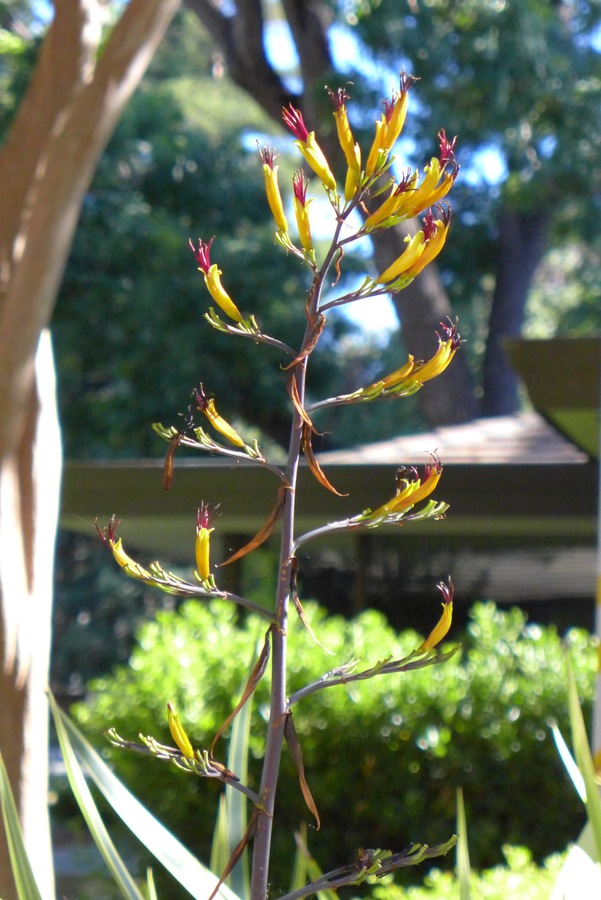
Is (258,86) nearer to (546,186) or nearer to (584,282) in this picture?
(546,186)

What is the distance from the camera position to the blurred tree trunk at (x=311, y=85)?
1152 cm

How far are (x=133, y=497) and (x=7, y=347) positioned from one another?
4.30 meters

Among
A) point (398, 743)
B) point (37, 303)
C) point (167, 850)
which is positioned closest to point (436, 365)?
point (167, 850)

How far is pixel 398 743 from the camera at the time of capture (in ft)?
16.3

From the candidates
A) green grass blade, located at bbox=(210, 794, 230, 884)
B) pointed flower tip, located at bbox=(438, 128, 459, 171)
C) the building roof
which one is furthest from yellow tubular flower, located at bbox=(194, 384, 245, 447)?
the building roof

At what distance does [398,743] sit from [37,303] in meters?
2.69

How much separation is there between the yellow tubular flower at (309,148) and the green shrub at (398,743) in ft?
12.5

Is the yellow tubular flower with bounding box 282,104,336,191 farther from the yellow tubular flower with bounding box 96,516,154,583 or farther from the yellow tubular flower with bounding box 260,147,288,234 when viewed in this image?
the yellow tubular flower with bounding box 96,516,154,583

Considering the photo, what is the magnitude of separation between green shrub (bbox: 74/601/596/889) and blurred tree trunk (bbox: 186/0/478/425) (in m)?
6.39

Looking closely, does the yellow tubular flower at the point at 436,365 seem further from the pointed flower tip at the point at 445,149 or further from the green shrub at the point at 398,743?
the green shrub at the point at 398,743

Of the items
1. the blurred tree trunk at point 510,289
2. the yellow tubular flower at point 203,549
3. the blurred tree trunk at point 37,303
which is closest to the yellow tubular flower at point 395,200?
the yellow tubular flower at point 203,549

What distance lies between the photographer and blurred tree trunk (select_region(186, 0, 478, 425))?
11523 millimetres

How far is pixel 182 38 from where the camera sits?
23.5m

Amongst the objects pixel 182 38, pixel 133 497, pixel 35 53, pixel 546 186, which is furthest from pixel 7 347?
pixel 182 38
